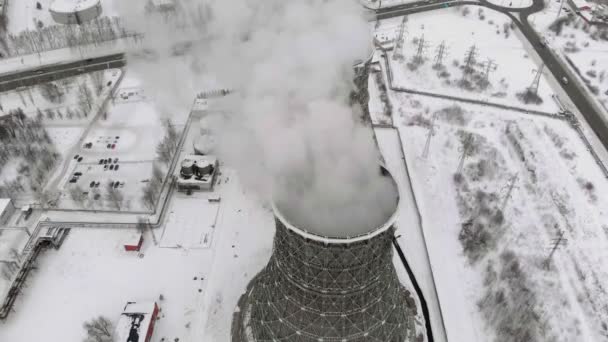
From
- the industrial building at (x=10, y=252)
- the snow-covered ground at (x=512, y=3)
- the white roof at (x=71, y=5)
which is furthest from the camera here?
the snow-covered ground at (x=512, y=3)

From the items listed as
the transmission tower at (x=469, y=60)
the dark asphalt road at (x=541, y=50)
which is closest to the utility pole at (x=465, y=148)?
the transmission tower at (x=469, y=60)

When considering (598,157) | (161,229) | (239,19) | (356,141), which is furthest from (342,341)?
(598,157)

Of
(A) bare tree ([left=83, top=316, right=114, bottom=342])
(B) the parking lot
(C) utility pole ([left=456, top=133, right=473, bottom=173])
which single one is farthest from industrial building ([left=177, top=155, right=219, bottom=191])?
(C) utility pole ([left=456, top=133, right=473, bottom=173])

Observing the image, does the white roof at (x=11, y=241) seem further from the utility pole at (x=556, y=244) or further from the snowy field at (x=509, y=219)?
the utility pole at (x=556, y=244)

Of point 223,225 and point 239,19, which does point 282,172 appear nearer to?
point 239,19

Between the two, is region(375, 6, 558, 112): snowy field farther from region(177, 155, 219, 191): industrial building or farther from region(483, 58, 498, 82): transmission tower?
region(177, 155, 219, 191): industrial building
